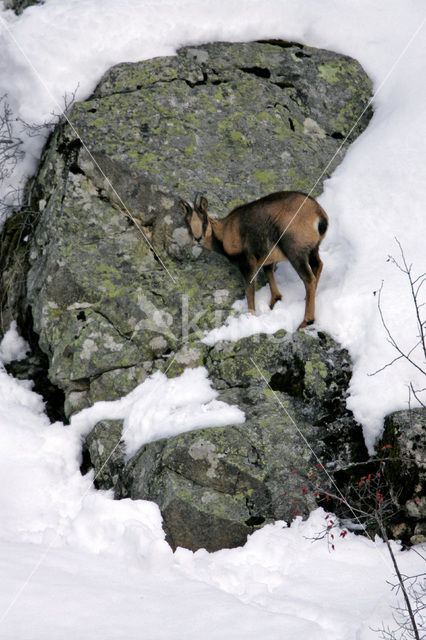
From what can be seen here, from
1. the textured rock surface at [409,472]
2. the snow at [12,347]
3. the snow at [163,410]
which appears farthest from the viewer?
the snow at [12,347]

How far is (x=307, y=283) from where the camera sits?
6.32 m

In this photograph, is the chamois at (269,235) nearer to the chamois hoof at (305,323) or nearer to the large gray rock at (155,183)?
the chamois hoof at (305,323)

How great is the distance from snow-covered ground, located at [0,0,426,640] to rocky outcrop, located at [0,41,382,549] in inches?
9.8

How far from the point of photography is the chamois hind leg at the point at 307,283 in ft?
20.7

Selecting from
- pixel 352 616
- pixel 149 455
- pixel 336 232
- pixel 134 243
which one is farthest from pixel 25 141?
pixel 352 616

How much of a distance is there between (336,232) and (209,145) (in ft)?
7.57

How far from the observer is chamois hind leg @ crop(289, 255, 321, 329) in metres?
6.31

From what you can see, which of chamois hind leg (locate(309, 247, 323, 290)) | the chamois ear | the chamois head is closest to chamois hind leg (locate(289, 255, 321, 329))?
chamois hind leg (locate(309, 247, 323, 290))

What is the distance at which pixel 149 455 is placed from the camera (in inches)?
220

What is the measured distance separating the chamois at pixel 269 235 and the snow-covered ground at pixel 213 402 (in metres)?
0.36

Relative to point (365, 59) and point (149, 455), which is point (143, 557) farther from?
point (365, 59)

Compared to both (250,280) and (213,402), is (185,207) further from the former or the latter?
(213,402)

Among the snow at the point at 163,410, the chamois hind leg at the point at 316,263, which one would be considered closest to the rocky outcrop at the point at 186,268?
the snow at the point at 163,410

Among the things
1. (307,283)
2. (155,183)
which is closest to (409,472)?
(307,283)
